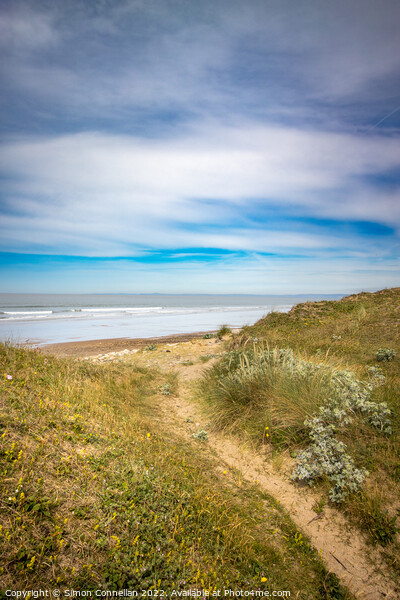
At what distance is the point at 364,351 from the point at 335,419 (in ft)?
14.9

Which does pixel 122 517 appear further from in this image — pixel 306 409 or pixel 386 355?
pixel 386 355

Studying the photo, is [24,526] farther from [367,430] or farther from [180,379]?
[180,379]

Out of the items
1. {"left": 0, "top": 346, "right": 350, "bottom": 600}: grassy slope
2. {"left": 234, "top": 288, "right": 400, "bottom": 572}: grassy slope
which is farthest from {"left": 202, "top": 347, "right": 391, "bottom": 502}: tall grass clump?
{"left": 0, "top": 346, "right": 350, "bottom": 600}: grassy slope

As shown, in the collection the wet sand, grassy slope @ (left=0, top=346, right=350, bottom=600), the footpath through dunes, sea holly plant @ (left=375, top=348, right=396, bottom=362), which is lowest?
the footpath through dunes

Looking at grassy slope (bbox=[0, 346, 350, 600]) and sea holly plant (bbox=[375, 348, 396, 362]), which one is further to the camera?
sea holly plant (bbox=[375, 348, 396, 362])

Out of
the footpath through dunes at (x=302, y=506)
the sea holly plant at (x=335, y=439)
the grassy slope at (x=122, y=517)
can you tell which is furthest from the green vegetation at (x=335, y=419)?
the grassy slope at (x=122, y=517)

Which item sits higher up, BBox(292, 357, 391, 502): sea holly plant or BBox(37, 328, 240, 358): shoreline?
BBox(292, 357, 391, 502): sea holly plant

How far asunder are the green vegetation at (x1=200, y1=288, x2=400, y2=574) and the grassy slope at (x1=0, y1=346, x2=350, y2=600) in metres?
0.88

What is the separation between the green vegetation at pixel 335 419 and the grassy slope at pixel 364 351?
0.04 ft

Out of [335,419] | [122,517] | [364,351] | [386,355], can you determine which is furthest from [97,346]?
[122,517]

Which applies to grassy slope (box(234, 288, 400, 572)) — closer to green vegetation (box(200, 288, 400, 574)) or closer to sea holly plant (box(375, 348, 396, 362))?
green vegetation (box(200, 288, 400, 574))

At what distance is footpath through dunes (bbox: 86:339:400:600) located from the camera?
2988mm

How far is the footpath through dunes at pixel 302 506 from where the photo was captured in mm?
2988

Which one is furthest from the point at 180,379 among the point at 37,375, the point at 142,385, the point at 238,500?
the point at 238,500
